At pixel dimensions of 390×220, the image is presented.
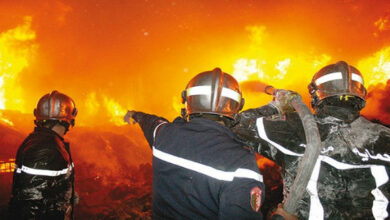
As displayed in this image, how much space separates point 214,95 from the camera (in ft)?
7.38

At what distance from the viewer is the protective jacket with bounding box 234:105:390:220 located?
2.15m

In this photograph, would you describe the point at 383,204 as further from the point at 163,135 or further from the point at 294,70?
the point at 294,70

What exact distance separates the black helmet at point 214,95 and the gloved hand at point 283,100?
23.4 inches

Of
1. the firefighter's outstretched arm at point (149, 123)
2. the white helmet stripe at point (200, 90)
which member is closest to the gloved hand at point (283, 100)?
the white helmet stripe at point (200, 90)

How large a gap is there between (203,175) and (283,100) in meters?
1.47

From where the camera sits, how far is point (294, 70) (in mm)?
32938

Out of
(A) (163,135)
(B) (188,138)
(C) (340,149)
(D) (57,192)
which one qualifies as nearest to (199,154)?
(B) (188,138)

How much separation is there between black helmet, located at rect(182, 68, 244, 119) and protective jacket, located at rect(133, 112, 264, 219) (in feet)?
0.95

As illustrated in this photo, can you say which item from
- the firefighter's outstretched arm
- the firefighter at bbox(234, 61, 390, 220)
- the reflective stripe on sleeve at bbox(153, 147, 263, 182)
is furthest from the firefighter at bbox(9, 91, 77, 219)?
the firefighter at bbox(234, 61, 390, 220)

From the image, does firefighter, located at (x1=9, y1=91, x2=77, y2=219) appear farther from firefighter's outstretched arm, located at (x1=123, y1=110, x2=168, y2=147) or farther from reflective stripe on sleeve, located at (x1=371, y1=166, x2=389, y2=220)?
reflective stripe on sleeve, located at (x1=371, y1=166, x2=389, y2=220)

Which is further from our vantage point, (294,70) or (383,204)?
(294,70)

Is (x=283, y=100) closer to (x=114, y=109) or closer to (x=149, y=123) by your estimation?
(x=149, y=123)

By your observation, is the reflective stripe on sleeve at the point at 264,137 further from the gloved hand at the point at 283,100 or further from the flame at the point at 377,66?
the flame at the point at 377,66

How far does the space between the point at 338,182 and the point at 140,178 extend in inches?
565
